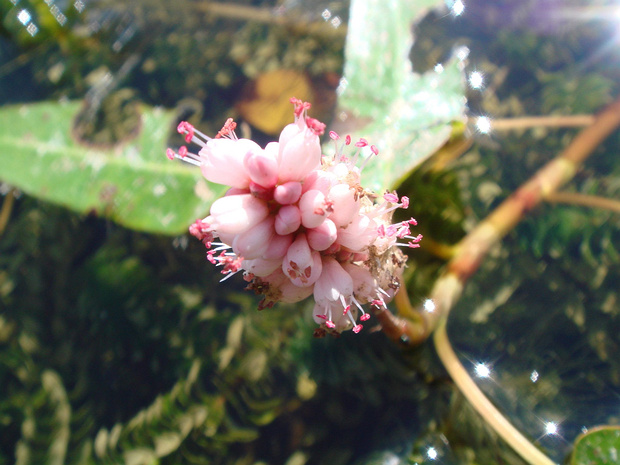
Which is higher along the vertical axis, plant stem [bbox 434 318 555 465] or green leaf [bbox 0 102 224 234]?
green leaf [bbox 0 102 224 234]

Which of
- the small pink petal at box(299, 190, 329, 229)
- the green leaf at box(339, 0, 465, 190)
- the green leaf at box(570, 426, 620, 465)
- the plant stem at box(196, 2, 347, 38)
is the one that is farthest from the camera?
the plant stem at box(196, 2, 347, 38)

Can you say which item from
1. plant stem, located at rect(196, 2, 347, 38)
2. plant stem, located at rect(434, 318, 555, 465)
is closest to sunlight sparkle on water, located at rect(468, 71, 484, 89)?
plant stem, located at rect(196, 2, 347, 38)

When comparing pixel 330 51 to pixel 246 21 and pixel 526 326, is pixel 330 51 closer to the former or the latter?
pixel 246 21

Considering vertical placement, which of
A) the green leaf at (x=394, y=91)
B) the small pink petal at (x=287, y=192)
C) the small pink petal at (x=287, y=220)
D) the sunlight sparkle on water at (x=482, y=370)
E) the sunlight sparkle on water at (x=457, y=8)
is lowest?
the sunlight sparkle on water at (x=482, y=370)

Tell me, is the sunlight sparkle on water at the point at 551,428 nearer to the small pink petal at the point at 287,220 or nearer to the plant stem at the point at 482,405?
the plant stem at the point at 482,405

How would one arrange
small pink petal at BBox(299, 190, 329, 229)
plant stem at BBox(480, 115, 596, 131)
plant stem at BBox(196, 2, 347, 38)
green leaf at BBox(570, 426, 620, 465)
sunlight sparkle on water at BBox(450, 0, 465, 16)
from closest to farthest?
small pink petal at BBox(299, 190, 329, 229)
green leaf at BBox(570, 426, 620, 465)
plant stem at BBox(480, 115, 596, 131)
sunlight sparkle on water at BBox(450, 0, 465, 16)
plant stem at BBox(196, 2, 347, 38)

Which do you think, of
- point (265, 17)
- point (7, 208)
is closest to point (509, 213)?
point (265, 17)

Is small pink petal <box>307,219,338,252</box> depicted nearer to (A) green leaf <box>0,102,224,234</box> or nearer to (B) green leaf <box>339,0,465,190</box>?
(B) green leaf <box>339,0,465,190</box>

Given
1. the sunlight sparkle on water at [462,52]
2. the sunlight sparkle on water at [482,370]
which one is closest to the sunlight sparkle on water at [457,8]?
the sunlight sparkle on water at [462,52]
